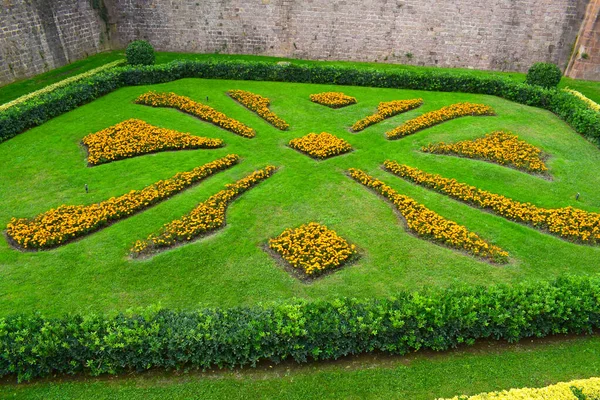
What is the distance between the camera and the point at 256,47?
899 inches

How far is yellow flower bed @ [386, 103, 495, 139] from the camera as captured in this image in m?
14.9

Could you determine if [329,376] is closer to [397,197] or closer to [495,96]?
[397,197]

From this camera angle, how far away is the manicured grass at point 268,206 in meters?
8.84

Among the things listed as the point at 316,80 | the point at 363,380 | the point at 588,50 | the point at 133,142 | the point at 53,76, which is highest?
the point at 588,50

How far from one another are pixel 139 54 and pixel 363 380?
16.5 m

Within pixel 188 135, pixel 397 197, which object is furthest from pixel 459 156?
pixel 188 135

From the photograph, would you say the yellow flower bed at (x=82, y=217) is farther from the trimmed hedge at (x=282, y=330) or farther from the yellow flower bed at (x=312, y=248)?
the yellow flower bed at (x=312, y=248)

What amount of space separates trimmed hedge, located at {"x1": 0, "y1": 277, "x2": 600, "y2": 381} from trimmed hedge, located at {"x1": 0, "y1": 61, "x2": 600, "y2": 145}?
10247 millimetres

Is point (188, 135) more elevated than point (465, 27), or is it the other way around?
point (465, 27)

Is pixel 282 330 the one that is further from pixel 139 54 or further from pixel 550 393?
pixel 139 54

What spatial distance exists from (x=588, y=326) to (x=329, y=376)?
436cm

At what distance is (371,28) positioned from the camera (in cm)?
2192

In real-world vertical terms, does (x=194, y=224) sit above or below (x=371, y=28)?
below

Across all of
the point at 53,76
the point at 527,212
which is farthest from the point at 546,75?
the point at 53,76
